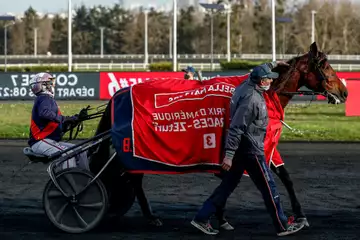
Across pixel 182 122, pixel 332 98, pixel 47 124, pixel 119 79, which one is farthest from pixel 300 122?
pixel 182 122

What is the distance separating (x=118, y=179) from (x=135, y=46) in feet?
440

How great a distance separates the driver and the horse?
0.95 feet

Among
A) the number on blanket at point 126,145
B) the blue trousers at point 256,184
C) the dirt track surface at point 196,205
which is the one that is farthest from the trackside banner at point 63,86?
the blue trousers at point 256,184

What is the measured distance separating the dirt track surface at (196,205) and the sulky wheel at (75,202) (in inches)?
4.9

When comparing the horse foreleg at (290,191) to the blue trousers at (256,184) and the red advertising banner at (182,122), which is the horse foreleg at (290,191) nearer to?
the blue trousers at (256,184)

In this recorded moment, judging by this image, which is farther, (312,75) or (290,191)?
(312,75)

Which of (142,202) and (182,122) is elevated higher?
(182,122)

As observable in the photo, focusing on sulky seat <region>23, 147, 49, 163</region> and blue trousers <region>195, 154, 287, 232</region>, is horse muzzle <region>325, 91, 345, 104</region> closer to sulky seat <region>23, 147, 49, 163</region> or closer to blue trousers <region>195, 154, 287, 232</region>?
blue trousers <region>195, 154, 287, 232</region>

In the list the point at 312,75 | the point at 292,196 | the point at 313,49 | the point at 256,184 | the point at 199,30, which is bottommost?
the point at 292,196

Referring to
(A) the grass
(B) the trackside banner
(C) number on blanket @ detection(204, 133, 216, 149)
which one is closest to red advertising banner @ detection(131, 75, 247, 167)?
(C) number on blanket @ detection(204, 133, 216, 149)

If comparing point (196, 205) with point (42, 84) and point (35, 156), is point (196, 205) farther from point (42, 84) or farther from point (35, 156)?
point (42, 84)

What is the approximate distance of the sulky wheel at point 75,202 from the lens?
30.5 feet

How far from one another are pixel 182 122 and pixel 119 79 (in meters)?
26.1

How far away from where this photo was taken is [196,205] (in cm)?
1120
